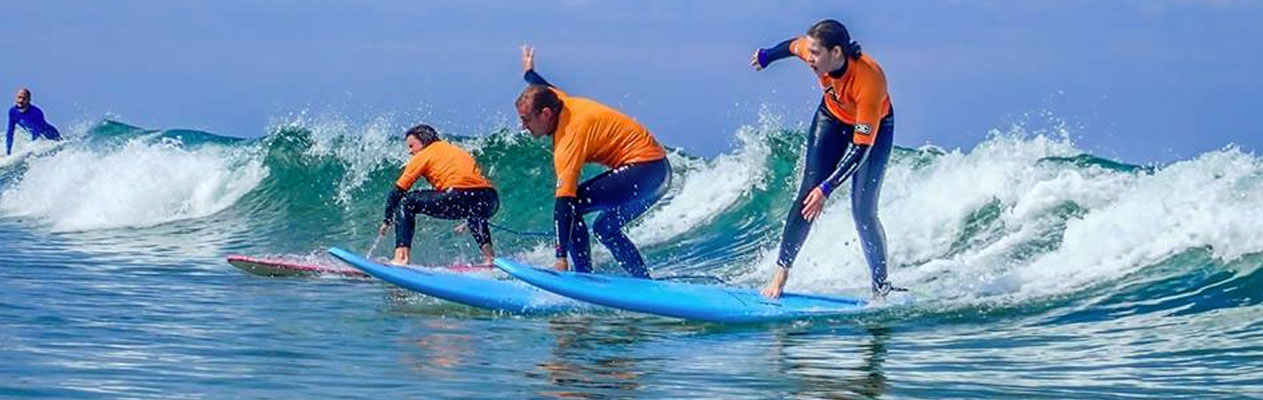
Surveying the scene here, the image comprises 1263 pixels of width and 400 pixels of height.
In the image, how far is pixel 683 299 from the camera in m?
8.40

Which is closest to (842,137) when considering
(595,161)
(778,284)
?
(778,284)

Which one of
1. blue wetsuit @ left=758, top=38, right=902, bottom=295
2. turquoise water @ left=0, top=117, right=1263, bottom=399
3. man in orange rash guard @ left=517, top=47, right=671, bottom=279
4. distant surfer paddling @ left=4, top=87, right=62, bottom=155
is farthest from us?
distant surfer paddling @ left=4, top=87, right=62, bottom=155

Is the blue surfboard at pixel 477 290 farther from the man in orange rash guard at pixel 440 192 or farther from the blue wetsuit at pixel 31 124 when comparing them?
the blue wetsuit at pixel 31 124

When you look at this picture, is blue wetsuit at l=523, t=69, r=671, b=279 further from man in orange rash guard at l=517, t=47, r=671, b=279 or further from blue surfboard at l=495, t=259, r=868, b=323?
blue surfboard at l=495, t=259, r=868, b=323

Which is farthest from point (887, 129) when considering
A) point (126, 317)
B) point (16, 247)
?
point (16, 247)

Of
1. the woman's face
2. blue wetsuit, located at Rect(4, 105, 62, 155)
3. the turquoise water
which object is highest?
blue wetsuit, located at Rect(4, 105, 62, 155)

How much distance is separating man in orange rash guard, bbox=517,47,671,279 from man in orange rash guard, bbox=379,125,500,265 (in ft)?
8.62

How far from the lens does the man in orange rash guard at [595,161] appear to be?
8359 mm

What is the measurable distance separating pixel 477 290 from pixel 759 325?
1615 mm

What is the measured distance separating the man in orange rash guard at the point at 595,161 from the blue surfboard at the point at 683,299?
168mm

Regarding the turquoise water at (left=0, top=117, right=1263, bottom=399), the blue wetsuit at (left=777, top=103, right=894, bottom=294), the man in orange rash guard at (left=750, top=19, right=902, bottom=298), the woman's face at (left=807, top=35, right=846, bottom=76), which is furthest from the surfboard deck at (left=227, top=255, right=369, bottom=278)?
the woman's face at (left=807, top=35, right=846, bottom=76)

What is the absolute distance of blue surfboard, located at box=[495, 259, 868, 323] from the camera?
8.20 m

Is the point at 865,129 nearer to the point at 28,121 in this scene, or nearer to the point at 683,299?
the point at 683,299

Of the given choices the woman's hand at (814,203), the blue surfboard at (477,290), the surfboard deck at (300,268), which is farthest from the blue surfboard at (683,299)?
the surfboard deck at (300,268)
